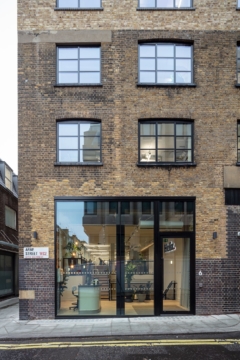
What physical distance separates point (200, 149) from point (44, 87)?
6266mm

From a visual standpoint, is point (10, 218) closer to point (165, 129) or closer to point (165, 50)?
Answer: point (165, 129)

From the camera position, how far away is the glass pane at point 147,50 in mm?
13375

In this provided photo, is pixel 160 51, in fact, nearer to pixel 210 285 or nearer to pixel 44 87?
pixel 44 87

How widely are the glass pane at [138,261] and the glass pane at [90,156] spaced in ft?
7.17

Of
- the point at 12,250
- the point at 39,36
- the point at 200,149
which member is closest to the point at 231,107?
the point at 200,149

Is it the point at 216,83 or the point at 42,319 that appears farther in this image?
the point at 216,83

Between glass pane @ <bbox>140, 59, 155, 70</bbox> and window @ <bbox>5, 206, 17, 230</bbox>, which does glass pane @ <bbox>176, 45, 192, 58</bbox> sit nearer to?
glass pane @ <bbox>140, 59, 155, 70</bbox>

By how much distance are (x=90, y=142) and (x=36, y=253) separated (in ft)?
14.8

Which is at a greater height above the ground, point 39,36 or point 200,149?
point 39,36

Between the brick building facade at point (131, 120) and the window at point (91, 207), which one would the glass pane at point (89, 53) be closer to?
the brick building facade at point (131, 120)

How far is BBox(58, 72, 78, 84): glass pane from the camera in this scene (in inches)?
523

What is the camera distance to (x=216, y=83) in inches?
518

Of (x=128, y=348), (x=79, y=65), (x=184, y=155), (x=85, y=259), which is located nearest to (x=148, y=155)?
(x=184, y=155)

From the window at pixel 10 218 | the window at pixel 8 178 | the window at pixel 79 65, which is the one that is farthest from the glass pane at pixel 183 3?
the window at pixel 10 218
